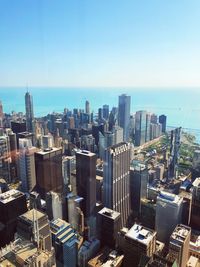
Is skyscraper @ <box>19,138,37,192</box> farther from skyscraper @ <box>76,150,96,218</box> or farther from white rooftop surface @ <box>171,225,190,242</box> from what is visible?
white rooftop surface @ <box>171,225,190,242</box>

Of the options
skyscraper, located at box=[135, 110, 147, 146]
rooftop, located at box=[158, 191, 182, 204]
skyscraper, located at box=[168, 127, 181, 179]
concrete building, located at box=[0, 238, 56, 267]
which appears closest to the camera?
concrete building, located at box=[0, 238, 56, 267]

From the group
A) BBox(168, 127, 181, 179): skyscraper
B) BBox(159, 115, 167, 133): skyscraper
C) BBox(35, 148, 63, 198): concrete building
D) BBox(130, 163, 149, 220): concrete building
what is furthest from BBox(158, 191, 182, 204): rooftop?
BBox(159, 115, 167, 133): skyscraper

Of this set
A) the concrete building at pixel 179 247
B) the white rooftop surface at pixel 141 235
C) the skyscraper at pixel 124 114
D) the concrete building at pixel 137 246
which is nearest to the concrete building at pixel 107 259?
the concrete building at pixel 137 246

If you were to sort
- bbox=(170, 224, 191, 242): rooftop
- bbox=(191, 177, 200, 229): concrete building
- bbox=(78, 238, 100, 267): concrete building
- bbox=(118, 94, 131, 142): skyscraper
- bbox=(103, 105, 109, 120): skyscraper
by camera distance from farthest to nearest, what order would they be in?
bbox=(103, 105, 109, 120): skyscraper < bbox=(118, 94, 131, 142): skyscraper < bbox=(191, 177, 200, 229): concrete building < bbox=(78, 238, 100, 267): concrete building < bbox=(170, 224, 191, 242): rooftop

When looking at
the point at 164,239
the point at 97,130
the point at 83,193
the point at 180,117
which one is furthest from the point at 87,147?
the point at 164,239

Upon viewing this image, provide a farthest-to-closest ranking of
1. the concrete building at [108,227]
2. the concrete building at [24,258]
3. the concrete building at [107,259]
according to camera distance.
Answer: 1. the concrete building at [108,227]
2. the concrete building at [107,259]
3. the concrete building at [24,258]

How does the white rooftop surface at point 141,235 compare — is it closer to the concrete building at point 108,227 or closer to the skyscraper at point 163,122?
the concrete building at point 108,227
